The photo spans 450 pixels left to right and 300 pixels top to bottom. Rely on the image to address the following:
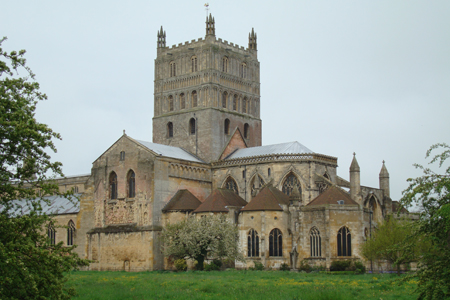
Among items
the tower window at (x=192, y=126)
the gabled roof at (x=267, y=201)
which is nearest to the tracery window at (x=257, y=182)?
the gabled roof at (x=267, y=201)

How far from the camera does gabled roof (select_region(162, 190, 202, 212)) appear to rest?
6644 cm

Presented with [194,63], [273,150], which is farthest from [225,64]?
[273,150]

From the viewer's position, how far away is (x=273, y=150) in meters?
72.3

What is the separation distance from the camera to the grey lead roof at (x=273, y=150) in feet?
231

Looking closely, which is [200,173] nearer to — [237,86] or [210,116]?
[210,116]

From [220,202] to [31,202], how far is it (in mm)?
43338

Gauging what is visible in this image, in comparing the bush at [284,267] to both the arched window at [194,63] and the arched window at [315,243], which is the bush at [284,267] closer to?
the arched window at [315,243]

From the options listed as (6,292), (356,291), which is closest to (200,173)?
(356,291)

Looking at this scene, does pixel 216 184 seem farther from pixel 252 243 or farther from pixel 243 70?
pixel 243 70

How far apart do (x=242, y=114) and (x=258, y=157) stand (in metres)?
10.5

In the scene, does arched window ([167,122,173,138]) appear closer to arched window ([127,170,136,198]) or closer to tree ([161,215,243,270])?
arched window ([127,170,136,198])

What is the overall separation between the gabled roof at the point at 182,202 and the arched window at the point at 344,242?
1596 cm

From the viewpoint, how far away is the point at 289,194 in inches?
2662

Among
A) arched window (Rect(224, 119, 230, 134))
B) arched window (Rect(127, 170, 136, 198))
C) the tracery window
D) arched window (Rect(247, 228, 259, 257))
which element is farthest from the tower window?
arched window (Rect(247, 228, 259, 257))
